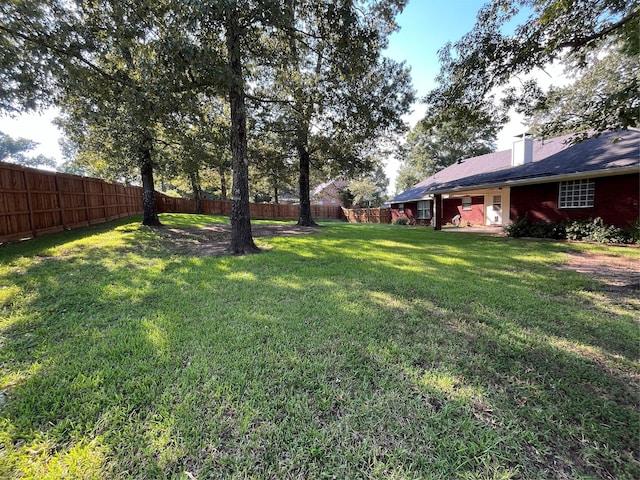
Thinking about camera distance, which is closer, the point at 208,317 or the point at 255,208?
the point at 208,317

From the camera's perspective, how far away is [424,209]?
2169 centimetres

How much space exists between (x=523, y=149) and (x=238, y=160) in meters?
14.2

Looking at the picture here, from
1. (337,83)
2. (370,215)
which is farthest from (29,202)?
(370,215)

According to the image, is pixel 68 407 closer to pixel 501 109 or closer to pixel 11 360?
pixel 11 360

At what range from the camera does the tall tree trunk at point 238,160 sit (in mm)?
6402

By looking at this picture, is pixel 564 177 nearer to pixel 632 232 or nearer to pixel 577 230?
pixel 577 230

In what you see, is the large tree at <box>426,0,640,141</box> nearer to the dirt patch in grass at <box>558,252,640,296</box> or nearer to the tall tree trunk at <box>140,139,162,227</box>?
the dirt patch in grass at <box>558,252,640,296</box>

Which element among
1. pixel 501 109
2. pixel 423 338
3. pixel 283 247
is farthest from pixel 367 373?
pixel 501 109

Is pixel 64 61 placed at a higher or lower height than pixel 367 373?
higher

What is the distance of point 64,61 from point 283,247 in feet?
21.6

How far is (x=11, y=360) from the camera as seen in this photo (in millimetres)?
2543

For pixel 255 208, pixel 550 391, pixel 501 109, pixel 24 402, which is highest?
pixel 501 109

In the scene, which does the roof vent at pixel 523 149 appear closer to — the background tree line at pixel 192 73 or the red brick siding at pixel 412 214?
the background tree line at pixel 192 73

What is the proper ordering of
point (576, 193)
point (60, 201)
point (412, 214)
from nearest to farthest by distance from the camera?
1. point (60, 201)
2. point (576, 193)
3. point (412, 214)
